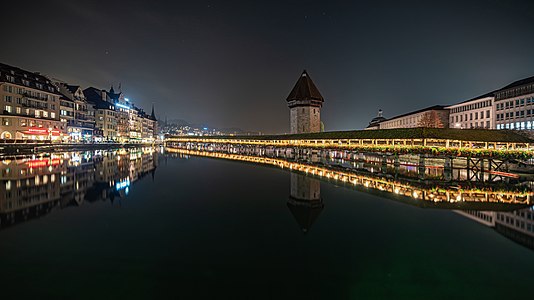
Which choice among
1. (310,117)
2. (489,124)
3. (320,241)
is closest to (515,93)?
(489,124)

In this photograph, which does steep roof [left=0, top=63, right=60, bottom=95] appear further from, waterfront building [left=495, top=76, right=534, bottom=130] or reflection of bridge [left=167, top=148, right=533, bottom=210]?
waterfront building [left=495, top=76, right=534, bottom=130]

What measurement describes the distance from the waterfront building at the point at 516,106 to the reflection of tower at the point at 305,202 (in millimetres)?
51597

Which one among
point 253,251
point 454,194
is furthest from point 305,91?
point 253,251

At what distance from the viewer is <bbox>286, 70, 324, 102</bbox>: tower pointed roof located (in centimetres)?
5675

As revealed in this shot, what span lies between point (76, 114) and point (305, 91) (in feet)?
204

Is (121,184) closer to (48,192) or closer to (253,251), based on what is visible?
(48,192)

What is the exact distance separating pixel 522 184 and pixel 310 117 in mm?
41185

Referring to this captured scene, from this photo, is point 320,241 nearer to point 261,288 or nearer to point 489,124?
point 261,288

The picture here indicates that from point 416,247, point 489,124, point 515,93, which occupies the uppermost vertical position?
point 515,93

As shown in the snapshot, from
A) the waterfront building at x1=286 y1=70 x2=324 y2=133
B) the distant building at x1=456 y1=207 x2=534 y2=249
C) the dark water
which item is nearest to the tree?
the waterfront building at x1=286 y1=70 x2=324 y2=133

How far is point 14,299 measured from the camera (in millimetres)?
4590

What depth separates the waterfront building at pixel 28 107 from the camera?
48.8 m

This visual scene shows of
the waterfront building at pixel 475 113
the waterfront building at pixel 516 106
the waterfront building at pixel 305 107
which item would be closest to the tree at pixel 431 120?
the waterfront building at pixel 475 113

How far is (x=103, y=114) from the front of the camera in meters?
86.2
